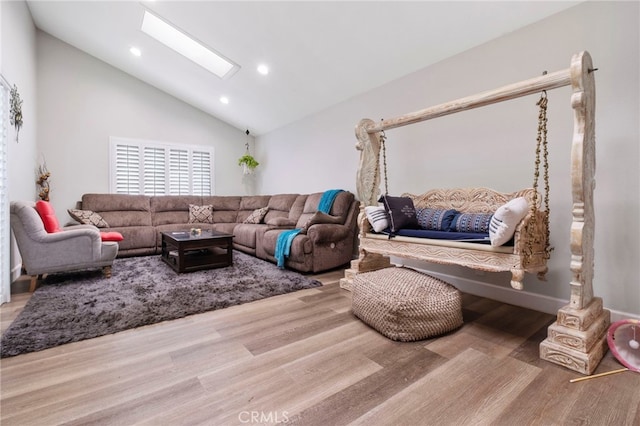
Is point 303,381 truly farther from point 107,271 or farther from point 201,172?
point 201,172

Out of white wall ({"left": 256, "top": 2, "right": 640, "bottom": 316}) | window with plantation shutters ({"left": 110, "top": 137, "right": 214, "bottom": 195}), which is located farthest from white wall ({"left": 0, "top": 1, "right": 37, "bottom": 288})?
white wall ({"left": 256, "top": 2, "right": 640, "bottom": 316})

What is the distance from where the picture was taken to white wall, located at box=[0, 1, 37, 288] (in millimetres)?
3010

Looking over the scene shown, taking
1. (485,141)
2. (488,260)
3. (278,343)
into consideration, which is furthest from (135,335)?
(485,141)

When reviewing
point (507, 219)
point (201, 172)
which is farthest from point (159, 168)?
point (507, 219)

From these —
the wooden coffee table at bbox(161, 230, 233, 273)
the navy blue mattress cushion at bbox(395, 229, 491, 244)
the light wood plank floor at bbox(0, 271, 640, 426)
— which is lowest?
the light wood plank floor at bbox(0, 271, 640, 426)

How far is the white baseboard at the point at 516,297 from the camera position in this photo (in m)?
2.25

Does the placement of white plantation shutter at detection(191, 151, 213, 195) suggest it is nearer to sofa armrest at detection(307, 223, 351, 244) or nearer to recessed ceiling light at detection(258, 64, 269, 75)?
recessed ceiling light at detection(258, 64, 269, 75)

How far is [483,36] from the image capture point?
2.64 m

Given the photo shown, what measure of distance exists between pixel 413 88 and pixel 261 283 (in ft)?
9.12

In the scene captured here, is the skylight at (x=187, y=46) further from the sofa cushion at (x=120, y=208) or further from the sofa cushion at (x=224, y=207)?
the sofa cushion at (x=120, y=208)

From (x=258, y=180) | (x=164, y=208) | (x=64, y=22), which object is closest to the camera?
(x=64, y=22)

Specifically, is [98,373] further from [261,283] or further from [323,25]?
[323,25]

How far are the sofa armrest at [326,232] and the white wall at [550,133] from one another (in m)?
0.85

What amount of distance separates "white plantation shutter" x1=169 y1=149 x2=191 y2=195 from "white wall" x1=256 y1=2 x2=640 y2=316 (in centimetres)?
420
